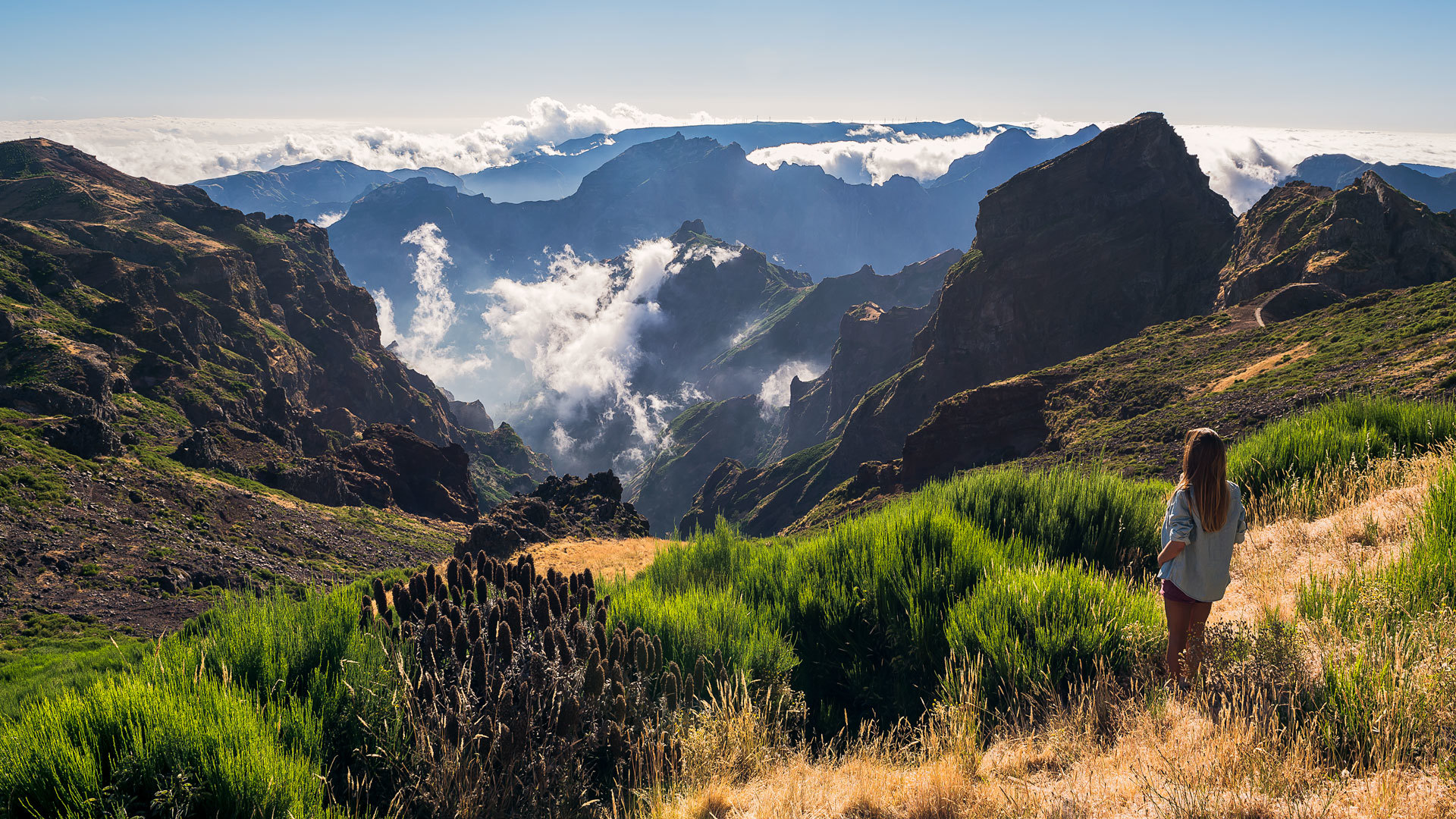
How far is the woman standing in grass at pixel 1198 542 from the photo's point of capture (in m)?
5.45

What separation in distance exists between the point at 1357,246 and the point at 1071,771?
69.1 metres

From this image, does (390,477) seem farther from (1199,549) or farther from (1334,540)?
(1199,549)

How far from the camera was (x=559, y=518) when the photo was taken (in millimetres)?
53594

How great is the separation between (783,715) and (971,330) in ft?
354

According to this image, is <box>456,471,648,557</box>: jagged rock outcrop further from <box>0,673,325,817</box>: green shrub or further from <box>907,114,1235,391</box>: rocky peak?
<box>907,114,1235,391</box>: rocky peak

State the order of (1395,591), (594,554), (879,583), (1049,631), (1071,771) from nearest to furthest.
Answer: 1. (1071,771)
2. (1395,591)
3. (1049,631)
4. (879,583)
5. (594,554)

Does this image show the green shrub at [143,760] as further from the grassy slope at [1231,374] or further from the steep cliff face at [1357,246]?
the steep cliff face at [1357,246]

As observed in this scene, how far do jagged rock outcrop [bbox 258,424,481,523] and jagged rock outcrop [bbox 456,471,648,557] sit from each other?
1970 cm

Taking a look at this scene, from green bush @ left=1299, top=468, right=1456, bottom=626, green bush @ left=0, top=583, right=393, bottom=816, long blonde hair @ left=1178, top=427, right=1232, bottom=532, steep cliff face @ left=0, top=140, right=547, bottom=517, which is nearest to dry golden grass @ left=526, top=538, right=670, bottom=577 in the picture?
green bush @ left=0, top=583, right=393, bottom=816

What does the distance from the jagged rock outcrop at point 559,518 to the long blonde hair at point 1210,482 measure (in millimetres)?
32603

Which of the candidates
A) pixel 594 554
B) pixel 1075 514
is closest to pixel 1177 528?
pixel 1075 514

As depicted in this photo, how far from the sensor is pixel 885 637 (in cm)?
708

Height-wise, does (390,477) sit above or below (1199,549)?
below

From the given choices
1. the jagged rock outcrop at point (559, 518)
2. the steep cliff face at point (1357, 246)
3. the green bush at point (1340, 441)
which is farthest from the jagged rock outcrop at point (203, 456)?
the steep cliff face at point (1357, 246)
